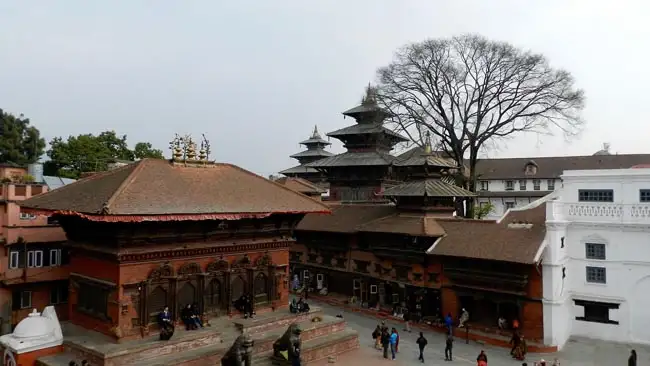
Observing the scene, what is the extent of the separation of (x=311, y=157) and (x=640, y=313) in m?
39.0

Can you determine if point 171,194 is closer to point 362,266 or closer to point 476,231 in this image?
point 362,266

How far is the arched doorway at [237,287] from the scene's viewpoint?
1712 cm

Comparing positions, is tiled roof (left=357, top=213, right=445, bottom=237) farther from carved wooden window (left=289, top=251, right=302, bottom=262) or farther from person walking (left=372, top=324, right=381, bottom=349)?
carved wooden window (left=289, top=251, right=302, bottom=262)

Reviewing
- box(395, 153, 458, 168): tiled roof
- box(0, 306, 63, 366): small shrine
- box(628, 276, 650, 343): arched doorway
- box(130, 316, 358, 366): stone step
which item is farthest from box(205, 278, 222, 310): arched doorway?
box(628, 276, 650, 343): arched doorway

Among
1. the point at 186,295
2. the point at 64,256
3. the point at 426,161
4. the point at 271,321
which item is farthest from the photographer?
the point at 426,161

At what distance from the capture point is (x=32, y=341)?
13.8 meters

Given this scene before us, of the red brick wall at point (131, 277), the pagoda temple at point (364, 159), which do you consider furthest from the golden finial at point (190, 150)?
the pagoda temple at point (364, 159)

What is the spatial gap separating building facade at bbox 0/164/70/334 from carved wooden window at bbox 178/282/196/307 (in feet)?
20.6

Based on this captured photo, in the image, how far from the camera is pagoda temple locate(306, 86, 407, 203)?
32.5m

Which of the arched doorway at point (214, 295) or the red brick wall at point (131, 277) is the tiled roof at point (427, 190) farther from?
the red brick wall at point (131, 277)

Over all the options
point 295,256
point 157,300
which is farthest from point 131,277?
point 295,256

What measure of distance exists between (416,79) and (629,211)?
47.9 feet

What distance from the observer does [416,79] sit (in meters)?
28.8

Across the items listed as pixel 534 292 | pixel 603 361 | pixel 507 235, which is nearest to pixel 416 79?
pixel 507 235
